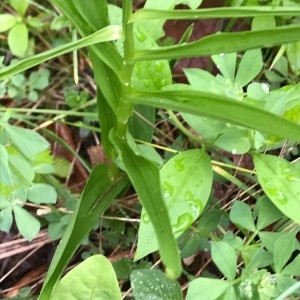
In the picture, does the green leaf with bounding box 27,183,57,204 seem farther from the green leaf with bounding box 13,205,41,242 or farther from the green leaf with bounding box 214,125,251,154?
the green leaf with bounding box 214,125,251,154

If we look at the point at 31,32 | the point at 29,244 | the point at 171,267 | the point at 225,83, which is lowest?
the point at 29,244

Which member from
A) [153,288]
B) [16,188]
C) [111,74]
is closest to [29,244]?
[16,188]

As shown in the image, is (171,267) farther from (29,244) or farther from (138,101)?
(29,244)

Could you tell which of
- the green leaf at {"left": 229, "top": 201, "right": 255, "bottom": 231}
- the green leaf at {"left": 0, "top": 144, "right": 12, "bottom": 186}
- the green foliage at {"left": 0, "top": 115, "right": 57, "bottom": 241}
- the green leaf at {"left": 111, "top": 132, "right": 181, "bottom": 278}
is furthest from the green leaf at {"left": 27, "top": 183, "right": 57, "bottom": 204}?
the green leaf at {"left": 229, "top": 201, "right": 255, "bottom": 231}

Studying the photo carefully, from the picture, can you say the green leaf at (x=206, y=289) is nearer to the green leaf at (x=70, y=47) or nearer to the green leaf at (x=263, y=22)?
the green leaf at (x=70, y=47)

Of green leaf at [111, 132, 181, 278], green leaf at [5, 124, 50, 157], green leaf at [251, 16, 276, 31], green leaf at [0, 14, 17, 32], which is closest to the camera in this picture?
green leaf at [111, 132, 181, 278]

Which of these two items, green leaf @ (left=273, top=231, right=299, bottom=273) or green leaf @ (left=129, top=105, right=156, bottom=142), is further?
green leaf @ (left=129, top=105, right=156, bottom=142)

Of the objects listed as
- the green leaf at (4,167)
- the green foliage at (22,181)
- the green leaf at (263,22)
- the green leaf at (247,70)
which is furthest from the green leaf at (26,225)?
the green leaf at (263,22)
